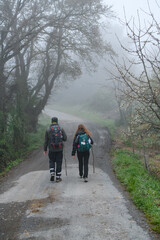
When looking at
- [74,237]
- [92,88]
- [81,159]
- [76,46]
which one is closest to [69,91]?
[92,88]

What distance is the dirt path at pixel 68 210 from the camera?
4.82 m

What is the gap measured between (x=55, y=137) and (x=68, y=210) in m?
3.42

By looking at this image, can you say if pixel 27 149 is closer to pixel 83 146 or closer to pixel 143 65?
pixel 83 146

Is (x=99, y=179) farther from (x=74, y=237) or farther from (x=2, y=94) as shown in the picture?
(x=2, y=94)

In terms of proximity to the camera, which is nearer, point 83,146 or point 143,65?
point 143,65

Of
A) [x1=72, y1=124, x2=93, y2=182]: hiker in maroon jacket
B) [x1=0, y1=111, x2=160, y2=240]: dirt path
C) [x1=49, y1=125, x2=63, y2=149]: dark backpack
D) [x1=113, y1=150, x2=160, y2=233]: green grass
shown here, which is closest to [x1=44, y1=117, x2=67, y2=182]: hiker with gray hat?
[x1=49, y1=125, x2=63, y2=149]: dark backpack

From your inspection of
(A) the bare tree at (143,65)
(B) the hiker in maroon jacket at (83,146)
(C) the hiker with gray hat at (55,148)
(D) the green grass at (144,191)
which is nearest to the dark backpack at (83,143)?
(B) the hiker in maroon jacket at (83,146)

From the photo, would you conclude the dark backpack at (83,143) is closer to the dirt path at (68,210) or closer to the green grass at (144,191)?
the dirt path at (68,210)

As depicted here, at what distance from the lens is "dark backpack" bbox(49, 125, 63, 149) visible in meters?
8.99

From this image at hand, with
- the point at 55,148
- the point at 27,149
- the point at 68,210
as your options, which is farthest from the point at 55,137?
the point at 27,149

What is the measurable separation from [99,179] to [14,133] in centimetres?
710

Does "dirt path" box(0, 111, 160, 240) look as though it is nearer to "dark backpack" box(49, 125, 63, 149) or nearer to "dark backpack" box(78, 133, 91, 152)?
"dark backpack" box(78, 133, 91, 152)

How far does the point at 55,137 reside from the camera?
904cm

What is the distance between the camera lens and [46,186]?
8273 mm
